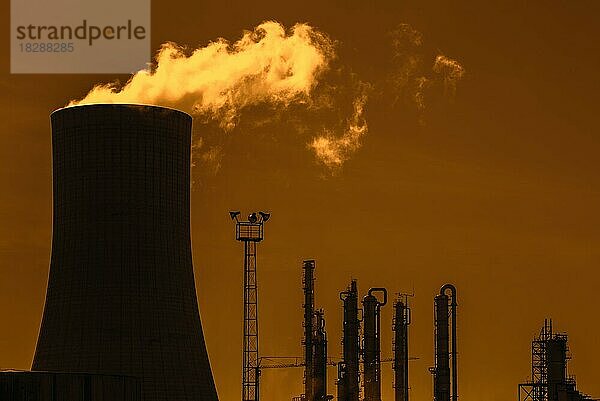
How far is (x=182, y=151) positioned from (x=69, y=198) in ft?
14.5

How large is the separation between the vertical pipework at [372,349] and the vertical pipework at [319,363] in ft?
8.04

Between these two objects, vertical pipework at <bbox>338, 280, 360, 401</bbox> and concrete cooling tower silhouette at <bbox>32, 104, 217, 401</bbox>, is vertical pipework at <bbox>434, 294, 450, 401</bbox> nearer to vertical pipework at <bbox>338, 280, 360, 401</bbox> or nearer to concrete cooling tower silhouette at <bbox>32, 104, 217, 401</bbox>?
vertical pipework at <bbox>338, 280, 360, 401</bbox>

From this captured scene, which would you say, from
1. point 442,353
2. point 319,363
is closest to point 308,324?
point 319,363

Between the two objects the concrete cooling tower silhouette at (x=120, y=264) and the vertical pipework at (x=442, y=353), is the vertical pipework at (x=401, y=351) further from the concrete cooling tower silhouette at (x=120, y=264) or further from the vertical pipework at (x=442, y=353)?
the concrete cooling tower silhouette at (x=120, y=264)

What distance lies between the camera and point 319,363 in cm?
6250

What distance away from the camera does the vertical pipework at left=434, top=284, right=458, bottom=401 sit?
57219mm

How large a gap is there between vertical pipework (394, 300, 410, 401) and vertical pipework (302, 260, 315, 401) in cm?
333

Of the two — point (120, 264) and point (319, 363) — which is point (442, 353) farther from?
point (120, 264)

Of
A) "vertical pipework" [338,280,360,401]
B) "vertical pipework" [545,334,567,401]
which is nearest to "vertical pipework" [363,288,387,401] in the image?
"vertical pipework" [338,280,360,401]

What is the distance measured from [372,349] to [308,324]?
3.58 m

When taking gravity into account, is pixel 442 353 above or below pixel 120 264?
below

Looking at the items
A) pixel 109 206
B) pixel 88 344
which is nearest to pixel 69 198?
pixel 109 206

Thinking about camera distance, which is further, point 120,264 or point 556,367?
point 556,367

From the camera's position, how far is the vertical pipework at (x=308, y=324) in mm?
62281
